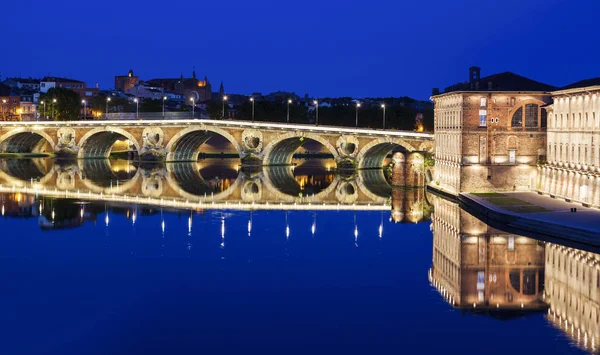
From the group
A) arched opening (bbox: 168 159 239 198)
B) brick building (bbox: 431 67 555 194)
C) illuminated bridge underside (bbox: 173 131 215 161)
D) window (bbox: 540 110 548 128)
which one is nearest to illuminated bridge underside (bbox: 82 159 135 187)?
arched opening (bbox: 168 159 239 198)

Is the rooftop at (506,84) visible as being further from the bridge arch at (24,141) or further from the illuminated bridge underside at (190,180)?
the bridge arch at (24,141)

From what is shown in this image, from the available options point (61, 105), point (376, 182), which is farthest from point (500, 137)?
point (61, 105)

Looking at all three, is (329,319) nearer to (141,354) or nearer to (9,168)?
(141,354)

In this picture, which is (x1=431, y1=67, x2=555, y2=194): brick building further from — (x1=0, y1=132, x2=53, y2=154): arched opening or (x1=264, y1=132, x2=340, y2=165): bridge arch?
(x1=0, y1=132, x2=53, y2=154): arched opening

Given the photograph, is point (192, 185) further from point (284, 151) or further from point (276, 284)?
point (276, 284)

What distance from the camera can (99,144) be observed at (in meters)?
98.2

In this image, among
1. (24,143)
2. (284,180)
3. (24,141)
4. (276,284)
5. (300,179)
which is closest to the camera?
(276,284)

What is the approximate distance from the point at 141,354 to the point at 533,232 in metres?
20.4

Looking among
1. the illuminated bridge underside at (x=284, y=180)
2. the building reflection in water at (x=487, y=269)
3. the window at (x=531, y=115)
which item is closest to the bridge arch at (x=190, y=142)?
the illuminated bridge underside at (x=284, y=180)

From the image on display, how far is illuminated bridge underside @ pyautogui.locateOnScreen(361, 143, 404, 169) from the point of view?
256 ft

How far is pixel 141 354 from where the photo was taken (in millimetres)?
20812

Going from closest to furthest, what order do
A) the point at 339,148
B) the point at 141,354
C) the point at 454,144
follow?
the point at 141,354 < the point at 454,144 < the point at 339,148

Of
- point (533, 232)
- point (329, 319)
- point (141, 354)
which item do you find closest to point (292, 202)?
point (533, 232)

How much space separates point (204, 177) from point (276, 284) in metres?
45.6
